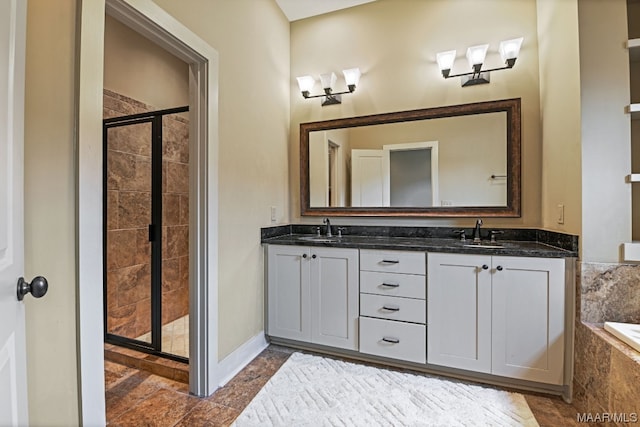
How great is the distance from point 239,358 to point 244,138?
155 cm

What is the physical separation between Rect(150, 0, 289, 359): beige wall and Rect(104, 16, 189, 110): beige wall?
97 cm

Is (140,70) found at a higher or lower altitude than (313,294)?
higher

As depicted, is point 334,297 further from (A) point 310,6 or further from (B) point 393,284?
(A) point 310,6

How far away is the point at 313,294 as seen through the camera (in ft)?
7.18

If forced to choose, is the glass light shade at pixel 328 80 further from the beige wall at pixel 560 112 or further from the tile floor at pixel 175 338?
the tile floor at pixel 175 338

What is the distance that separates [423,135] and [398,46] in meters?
0.81

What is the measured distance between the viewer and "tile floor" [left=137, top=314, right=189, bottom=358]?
221cm

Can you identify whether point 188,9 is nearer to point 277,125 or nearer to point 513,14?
point 277,125

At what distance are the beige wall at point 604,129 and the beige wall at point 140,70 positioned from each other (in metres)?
3.05

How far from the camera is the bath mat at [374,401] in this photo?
152 cm

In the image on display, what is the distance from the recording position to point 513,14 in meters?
2.18

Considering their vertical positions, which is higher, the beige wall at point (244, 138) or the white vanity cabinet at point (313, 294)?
the beige wall at point (244, 138)

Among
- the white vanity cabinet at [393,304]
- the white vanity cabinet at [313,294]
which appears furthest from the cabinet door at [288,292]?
the white vanity cabinet at [393,304]

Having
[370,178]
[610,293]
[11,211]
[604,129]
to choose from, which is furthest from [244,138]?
[610,293]
